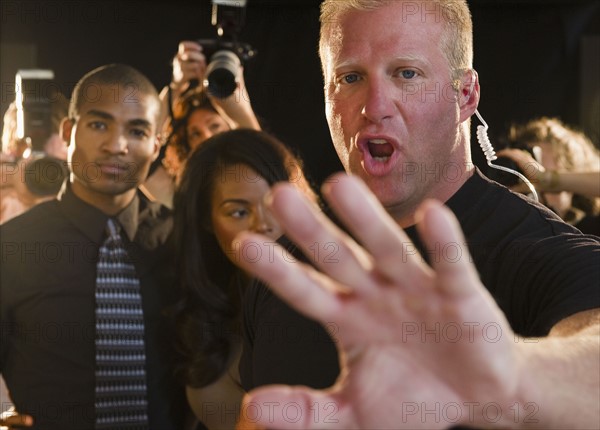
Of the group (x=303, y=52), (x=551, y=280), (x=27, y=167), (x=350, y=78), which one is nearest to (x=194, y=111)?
(x=27, y=167)

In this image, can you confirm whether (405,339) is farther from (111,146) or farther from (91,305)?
(111,146)

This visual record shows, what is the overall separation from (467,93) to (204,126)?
4.73 feet

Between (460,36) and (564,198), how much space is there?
1.64 meters

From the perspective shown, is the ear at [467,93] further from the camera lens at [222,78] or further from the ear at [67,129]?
the ear at [67,129]

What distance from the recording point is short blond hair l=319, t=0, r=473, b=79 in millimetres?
1243

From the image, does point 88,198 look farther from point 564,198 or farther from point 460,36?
point 564,198

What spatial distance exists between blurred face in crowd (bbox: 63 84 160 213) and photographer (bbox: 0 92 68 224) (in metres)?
0.21

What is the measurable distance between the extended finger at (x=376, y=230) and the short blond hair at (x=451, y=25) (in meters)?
0.71

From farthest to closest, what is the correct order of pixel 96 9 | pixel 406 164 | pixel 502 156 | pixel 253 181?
pixel 96 9 → pixel 502 156 → pixel 253 181 → pixel 406 164

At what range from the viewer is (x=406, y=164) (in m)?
1.23

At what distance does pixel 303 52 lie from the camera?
142 inches

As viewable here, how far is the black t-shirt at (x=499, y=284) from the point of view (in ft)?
2.95

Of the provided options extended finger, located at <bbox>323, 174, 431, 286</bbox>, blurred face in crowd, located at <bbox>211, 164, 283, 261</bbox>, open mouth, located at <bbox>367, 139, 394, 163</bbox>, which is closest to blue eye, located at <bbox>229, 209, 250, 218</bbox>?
blurred face in crowd, located at <bbox>211, 164, 283, 261</bbox>

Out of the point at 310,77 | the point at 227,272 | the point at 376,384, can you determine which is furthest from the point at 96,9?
the point at 376,384
